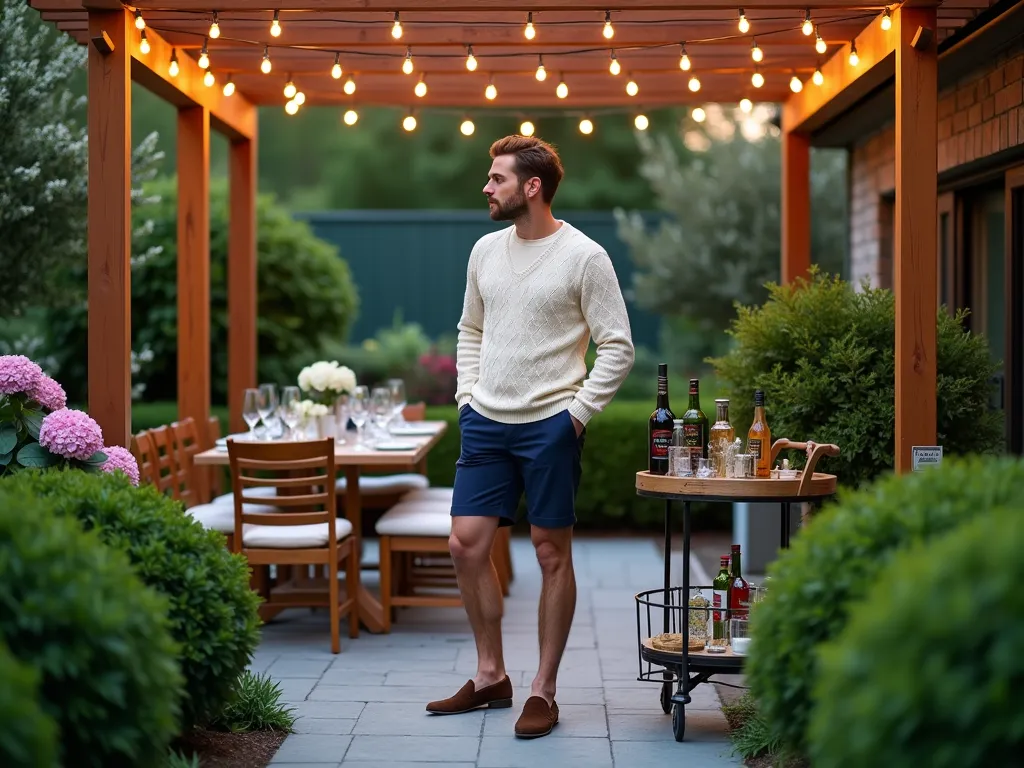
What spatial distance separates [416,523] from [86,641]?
3591mm

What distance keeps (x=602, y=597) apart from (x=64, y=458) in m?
3.29

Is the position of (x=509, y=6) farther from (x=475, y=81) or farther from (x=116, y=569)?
(x=116, y=569)

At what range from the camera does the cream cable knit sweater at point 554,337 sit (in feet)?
14.7

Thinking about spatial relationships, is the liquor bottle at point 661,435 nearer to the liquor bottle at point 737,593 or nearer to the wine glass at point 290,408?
the liquor bottle at point 737,593

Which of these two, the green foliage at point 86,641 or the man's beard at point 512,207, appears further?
the man's beard at point 512,207

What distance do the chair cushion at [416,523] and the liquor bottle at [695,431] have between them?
1959mm

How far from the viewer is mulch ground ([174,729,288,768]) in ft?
13.3

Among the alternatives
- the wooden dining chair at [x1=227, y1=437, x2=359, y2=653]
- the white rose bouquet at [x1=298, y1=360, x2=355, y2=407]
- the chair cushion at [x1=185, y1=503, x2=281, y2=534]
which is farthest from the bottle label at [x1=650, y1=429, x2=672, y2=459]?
the white rose bouquet at [x1=298, y1=360, x2=355, y2=407]

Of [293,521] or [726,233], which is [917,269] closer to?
[293,521]

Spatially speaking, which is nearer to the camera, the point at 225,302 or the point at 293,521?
the point at 293,521

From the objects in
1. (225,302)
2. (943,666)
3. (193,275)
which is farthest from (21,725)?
(225,302)

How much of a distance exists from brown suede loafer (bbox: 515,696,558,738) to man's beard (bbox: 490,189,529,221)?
167 cm

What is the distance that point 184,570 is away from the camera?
368 cm

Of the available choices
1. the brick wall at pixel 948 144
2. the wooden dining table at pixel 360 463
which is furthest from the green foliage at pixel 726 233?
the wooden dining table at pixel 360 463
